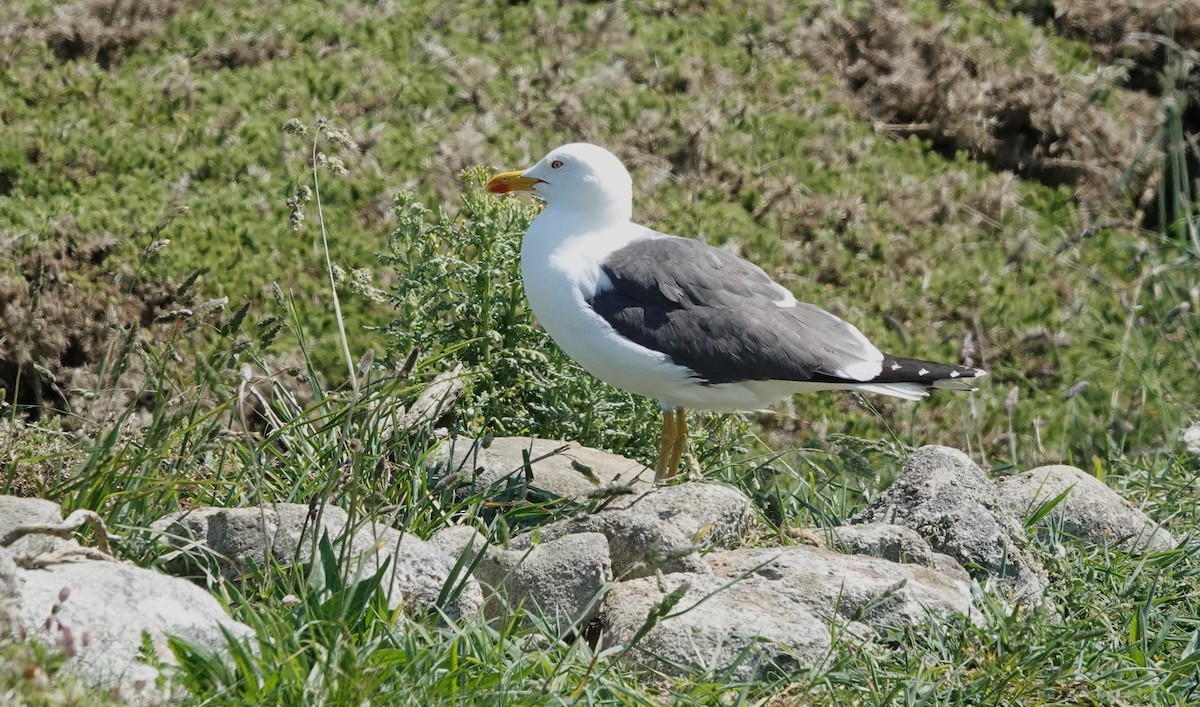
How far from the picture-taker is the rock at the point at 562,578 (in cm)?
361

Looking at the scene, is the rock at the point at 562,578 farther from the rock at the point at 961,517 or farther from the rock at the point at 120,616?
the rock at the point at 961,517

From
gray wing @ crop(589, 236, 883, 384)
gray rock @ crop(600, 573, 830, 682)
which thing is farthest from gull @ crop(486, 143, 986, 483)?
gray rock @ crop(600, 573, 830, 682)

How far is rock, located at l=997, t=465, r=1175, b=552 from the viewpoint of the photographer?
4.44 m

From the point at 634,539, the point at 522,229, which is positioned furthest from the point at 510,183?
the point at 634,539

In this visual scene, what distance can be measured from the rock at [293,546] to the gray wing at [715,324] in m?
1.34

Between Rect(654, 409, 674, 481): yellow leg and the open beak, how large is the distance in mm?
958

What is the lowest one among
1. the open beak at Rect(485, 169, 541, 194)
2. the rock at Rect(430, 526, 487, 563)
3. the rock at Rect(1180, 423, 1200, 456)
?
the rock at Rect(1180, 423, 1200, 456)

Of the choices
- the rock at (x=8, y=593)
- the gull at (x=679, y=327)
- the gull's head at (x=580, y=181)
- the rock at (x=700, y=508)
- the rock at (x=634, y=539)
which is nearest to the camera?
the rock at (x=8, y=593)

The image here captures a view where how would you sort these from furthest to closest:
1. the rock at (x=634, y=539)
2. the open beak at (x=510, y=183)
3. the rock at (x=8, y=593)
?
the open beak at (x=510, y=183)
the rock at (x=634, y=539)
the rock at (x=8, y=593)

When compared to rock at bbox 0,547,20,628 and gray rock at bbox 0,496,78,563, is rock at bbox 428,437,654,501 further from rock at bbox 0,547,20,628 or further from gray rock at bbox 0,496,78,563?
rock at bbox 0,547,20,628

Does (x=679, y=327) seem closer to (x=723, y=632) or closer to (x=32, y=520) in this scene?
(x=723, y=632)

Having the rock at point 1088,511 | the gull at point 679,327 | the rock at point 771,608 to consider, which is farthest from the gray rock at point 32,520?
the rock at point 1088,511

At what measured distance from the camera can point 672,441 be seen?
5055 mm

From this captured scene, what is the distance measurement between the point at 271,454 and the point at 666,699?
180 centimetres
